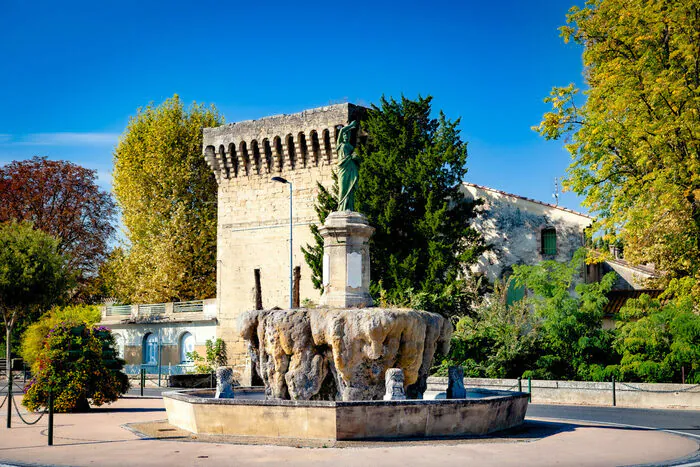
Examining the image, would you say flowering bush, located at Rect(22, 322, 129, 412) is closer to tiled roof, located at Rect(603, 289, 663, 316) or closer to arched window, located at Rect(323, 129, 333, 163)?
arched window, located at Rect(323, 129, 333, 163)

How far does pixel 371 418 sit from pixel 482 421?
7.43 feet

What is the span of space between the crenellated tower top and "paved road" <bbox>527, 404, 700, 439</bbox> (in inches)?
734

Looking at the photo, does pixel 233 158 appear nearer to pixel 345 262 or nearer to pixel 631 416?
pixel 345 262

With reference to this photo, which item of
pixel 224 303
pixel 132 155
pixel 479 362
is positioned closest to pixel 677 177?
pixel 479 362

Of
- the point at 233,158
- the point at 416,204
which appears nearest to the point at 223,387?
the point at 416,204

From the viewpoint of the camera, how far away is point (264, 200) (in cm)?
3975

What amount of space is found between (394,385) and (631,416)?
26.3 feet

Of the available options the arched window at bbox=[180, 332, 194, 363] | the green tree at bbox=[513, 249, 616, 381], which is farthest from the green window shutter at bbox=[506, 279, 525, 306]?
the arched window at bbox=[180, 332, 194, 363]

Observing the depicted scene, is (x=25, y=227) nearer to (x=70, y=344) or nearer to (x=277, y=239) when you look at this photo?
(x=277, y=239)

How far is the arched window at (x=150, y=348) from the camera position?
4241 cm

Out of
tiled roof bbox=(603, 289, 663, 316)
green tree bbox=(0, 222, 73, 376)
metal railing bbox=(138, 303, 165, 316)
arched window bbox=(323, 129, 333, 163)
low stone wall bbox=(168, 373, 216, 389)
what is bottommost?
low stone wall bbox=(168, 373, 216, 389)

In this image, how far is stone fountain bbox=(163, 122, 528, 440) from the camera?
12.4m

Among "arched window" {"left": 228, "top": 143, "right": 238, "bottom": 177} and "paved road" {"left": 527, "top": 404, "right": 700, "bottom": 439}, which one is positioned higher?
"arched window" {"left": 228, "top": 143, "right": 238, "bottom": 177}

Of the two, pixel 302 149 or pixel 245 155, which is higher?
pixel 245 155
